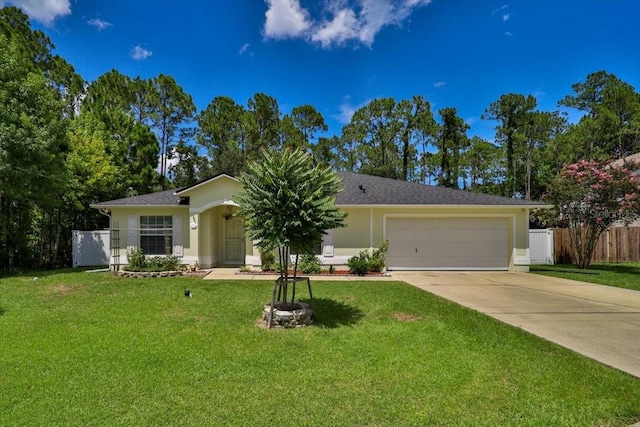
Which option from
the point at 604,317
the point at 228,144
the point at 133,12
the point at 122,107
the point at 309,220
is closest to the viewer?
the point at 309,220

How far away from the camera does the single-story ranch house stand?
1335 cm

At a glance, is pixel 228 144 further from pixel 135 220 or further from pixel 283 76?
pixel 135 220

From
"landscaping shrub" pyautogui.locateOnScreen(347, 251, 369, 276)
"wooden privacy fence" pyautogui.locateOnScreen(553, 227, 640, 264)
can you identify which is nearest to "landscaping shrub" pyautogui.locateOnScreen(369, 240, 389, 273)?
"landscaping shrub" pyautogui.locateOnScreen(347, 251, 369, 276)

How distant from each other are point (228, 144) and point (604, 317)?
1036 inches

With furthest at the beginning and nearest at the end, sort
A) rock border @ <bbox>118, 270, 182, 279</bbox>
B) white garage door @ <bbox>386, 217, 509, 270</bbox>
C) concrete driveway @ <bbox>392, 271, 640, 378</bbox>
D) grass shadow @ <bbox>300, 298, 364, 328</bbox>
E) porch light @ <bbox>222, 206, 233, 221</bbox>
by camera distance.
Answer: porch light @ <bbox>222, 206, 233, 221</bbox>, white garage door @ <bbox>386, 217, 509, 270</bbox>, rock border @ <bbox>118, 270, 182, 279</bbox>, grass shadow @ <bbox>300, 298, 364, 328</bbox>, concrete driveway @ <bbox>392, 271, 640, 378</bbox>

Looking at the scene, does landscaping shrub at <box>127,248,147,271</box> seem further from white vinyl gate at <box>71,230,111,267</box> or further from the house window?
white vinyl gate at <box>71,230,111,267</box>

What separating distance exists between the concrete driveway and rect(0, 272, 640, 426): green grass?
1.98ft

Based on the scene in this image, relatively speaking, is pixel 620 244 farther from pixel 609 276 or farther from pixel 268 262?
pixel 268 262

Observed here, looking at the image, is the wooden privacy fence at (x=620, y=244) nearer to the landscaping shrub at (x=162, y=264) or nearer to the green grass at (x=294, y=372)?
the green grass at (x=294, y=372)

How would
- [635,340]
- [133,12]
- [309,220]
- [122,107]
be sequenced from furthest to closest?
[122,107] < [133,12] < [309,220] < [635,340]

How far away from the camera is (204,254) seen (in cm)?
1369

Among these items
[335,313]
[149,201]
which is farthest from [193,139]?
[335,313]

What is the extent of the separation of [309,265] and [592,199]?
11.2 meters

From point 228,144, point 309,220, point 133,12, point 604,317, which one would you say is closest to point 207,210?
point 133,12
